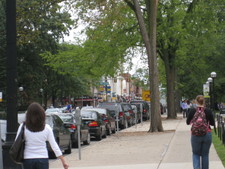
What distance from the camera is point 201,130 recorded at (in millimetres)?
10547

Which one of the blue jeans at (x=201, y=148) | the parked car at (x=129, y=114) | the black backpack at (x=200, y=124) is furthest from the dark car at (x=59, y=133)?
the parked car at (x=129, y=114)

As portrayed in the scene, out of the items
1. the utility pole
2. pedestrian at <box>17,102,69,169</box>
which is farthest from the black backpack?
pedestrian at <box>17,102,69,169</box>

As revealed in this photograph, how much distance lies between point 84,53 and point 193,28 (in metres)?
7.30

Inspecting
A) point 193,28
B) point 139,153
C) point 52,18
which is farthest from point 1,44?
point 139,153

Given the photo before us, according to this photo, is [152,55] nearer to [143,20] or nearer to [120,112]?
[143,20]

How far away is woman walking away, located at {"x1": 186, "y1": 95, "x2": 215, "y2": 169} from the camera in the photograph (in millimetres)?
10562

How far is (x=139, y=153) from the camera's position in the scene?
56.7 feet

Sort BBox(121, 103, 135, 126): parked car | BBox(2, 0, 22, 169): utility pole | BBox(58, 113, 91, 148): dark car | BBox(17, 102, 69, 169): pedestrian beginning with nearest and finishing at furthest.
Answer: BBox(17, 102, 69, 169): pedestrian → BBox(2, 0, 22, 169): utility pole → BBox(58, 113, 91, 148): dark car → BBox(121, 103, 135, 126): parked car

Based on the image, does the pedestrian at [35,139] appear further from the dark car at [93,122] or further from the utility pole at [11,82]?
the dark car at [93,122]

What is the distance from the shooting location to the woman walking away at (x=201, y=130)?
10562 mm

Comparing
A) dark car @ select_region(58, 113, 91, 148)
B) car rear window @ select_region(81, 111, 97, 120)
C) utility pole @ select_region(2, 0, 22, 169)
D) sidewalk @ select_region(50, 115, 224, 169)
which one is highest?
utility pole @ select_region(2, 0, 22, 169)

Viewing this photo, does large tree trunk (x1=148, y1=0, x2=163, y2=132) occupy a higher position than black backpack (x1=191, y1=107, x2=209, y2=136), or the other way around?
large tree trunk (x1=148, y1=0, x2=163, y2=132)

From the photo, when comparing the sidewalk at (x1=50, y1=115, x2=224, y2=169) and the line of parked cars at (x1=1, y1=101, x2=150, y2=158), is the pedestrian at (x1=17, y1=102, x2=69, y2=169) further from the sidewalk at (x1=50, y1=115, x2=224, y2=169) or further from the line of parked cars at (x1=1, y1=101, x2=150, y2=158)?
the line of parked cars at (x1=1, y1=101, x2=150, y2=158)

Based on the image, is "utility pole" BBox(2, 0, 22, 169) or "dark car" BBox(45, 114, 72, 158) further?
"dark car" BBox(45, 114, 72, 158)
